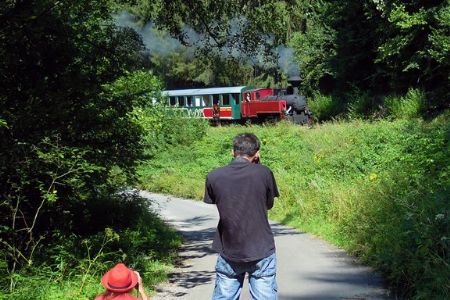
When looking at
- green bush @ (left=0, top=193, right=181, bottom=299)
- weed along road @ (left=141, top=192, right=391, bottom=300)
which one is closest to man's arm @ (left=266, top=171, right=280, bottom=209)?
green bush @ (left=0, top=193, right=181, bottom=299)

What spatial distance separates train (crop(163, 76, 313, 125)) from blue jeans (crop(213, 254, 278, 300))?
A: 30.8 m

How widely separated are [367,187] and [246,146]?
7219 mm

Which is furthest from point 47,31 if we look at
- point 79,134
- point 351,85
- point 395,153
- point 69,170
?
point 351,85

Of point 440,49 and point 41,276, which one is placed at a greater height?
point 440,49

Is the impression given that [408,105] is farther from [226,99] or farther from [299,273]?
[226,99]

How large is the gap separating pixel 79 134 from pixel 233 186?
390 cm

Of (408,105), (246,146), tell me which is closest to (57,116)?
(246,146)

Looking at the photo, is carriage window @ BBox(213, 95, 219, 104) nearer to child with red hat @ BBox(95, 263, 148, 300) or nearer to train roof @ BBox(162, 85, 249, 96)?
train roof @ BBox(162, 85, 249, 96)

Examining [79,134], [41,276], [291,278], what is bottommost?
[291,278]

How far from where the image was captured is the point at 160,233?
36.3 feet

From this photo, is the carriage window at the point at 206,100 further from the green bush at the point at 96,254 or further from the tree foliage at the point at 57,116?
the tree foliage at the point at 57,116

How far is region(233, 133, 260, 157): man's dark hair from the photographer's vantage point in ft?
15.1

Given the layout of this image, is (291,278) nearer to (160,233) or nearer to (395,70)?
(160,233)

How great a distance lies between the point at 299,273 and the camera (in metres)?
8.22
